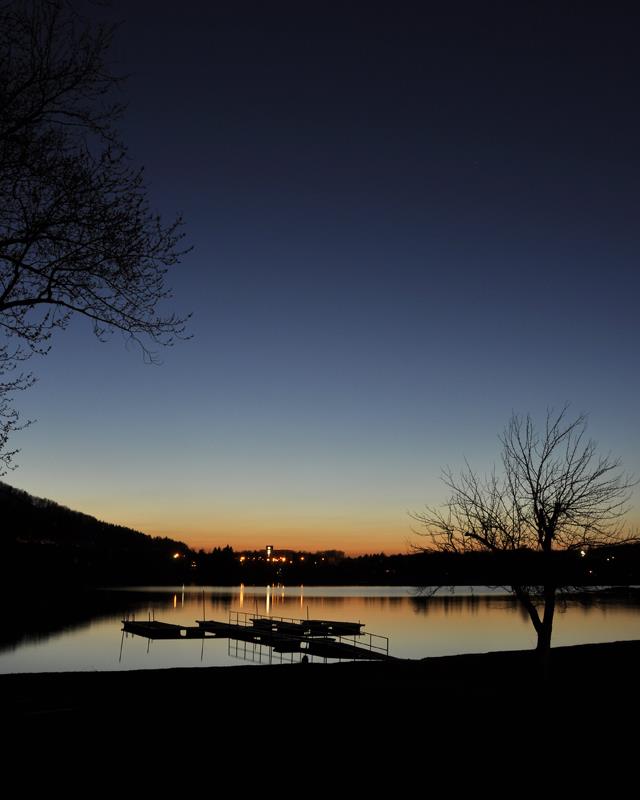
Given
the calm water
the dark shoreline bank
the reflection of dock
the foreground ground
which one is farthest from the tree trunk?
the reflection of dock

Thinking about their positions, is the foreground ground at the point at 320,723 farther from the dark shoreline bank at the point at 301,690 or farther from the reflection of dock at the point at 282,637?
the reflection of dock at the point at 282,637

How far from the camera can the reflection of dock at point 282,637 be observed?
55.1 meters

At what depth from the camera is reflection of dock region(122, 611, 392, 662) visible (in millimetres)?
55125

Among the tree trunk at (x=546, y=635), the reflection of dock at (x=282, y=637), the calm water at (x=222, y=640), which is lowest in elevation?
the calm water at (x=222, y=640)

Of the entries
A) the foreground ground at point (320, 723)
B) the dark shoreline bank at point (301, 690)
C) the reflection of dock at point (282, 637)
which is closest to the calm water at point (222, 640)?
the reflection of dock at point (282, 637)

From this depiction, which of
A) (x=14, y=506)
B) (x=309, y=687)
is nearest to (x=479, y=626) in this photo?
(x=309, y=687)

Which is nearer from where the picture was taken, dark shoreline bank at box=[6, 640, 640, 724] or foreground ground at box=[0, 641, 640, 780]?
foreground ground at box=[0, 641, 640, 780]

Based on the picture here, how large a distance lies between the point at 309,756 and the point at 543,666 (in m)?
10.4

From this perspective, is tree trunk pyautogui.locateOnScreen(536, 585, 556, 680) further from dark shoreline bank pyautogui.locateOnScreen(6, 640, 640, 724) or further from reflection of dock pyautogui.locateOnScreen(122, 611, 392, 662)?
reflection of dock pyautogui.locateOnScreen(122, 611, 392, 662)

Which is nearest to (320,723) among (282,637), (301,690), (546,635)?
(301,690)

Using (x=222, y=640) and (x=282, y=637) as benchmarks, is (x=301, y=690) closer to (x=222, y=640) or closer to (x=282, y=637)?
(x=282, y=637)

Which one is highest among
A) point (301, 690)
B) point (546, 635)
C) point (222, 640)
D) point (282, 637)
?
point (546, 635)

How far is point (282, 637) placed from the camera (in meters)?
61.3

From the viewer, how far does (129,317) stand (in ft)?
42.0
